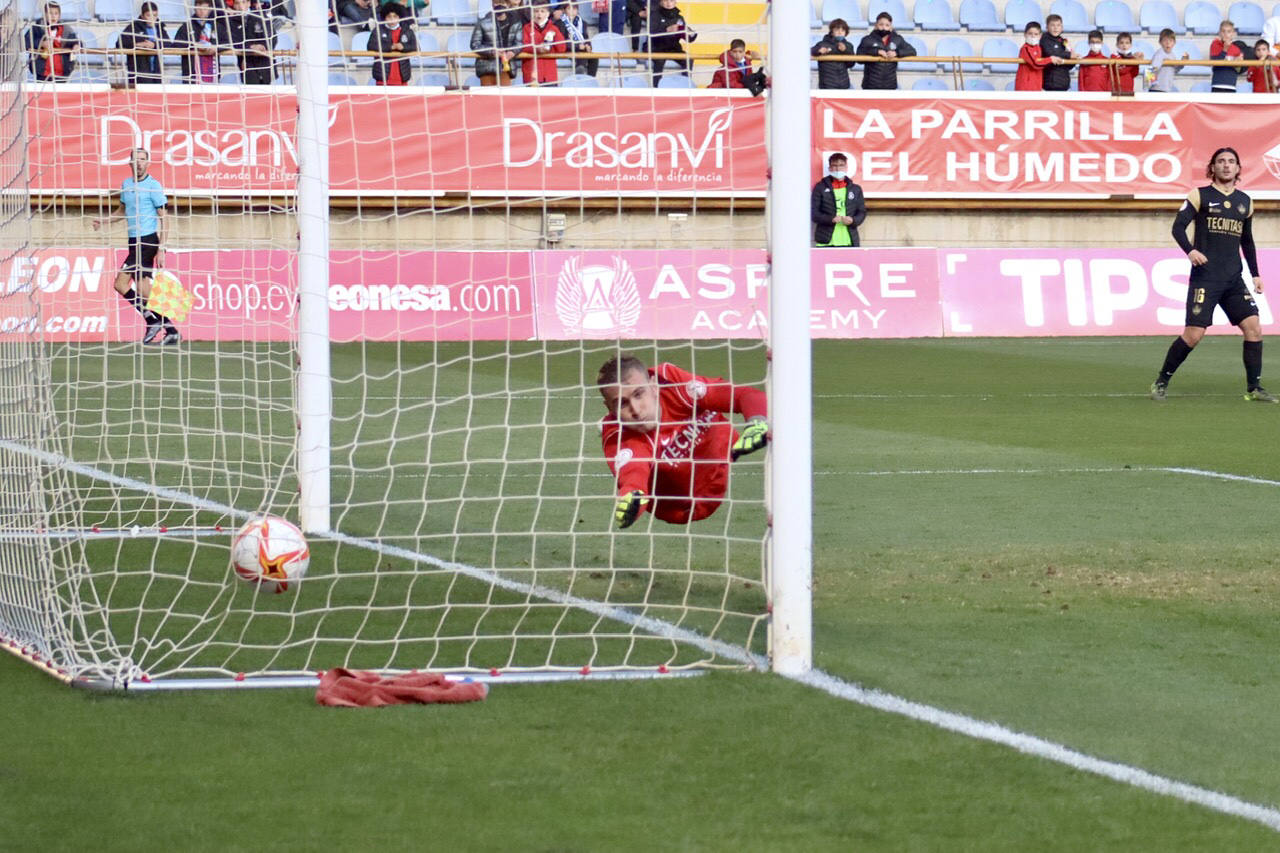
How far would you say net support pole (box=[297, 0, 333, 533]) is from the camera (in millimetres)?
7379

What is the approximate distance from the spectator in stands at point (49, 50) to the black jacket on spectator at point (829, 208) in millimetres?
11688

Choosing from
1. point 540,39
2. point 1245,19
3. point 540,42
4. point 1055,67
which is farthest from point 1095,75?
point 540,42

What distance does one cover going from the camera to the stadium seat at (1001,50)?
87.3ft

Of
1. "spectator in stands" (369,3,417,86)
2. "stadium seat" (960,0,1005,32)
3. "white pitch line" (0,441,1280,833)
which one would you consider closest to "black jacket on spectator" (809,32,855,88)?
"stadium seat" (960,0,1005,32)

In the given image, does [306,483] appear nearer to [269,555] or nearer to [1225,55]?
[269,555]

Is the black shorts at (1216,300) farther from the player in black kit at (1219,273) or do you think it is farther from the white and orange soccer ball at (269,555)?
the white and orange soccer ball at (269,555)

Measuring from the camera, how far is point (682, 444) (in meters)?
6.32

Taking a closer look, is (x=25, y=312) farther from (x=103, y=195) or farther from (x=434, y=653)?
(x=103, y=195)

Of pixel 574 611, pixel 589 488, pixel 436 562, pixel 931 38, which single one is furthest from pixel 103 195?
pixel 931 38

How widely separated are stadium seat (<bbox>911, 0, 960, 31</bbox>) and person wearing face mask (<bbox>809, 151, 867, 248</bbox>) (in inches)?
248

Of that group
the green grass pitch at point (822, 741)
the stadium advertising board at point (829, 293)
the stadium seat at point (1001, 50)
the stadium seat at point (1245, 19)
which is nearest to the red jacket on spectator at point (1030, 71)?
the stadium seat at point (1001, 50)

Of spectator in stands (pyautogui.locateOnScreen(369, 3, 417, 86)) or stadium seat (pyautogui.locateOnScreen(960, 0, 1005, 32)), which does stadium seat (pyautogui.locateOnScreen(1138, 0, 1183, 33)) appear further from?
spectator in stands (pyautogui.locateOnScreen(369, 3, 417, 86))

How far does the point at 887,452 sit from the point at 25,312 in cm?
632

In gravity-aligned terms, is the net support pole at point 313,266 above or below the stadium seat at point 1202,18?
below
